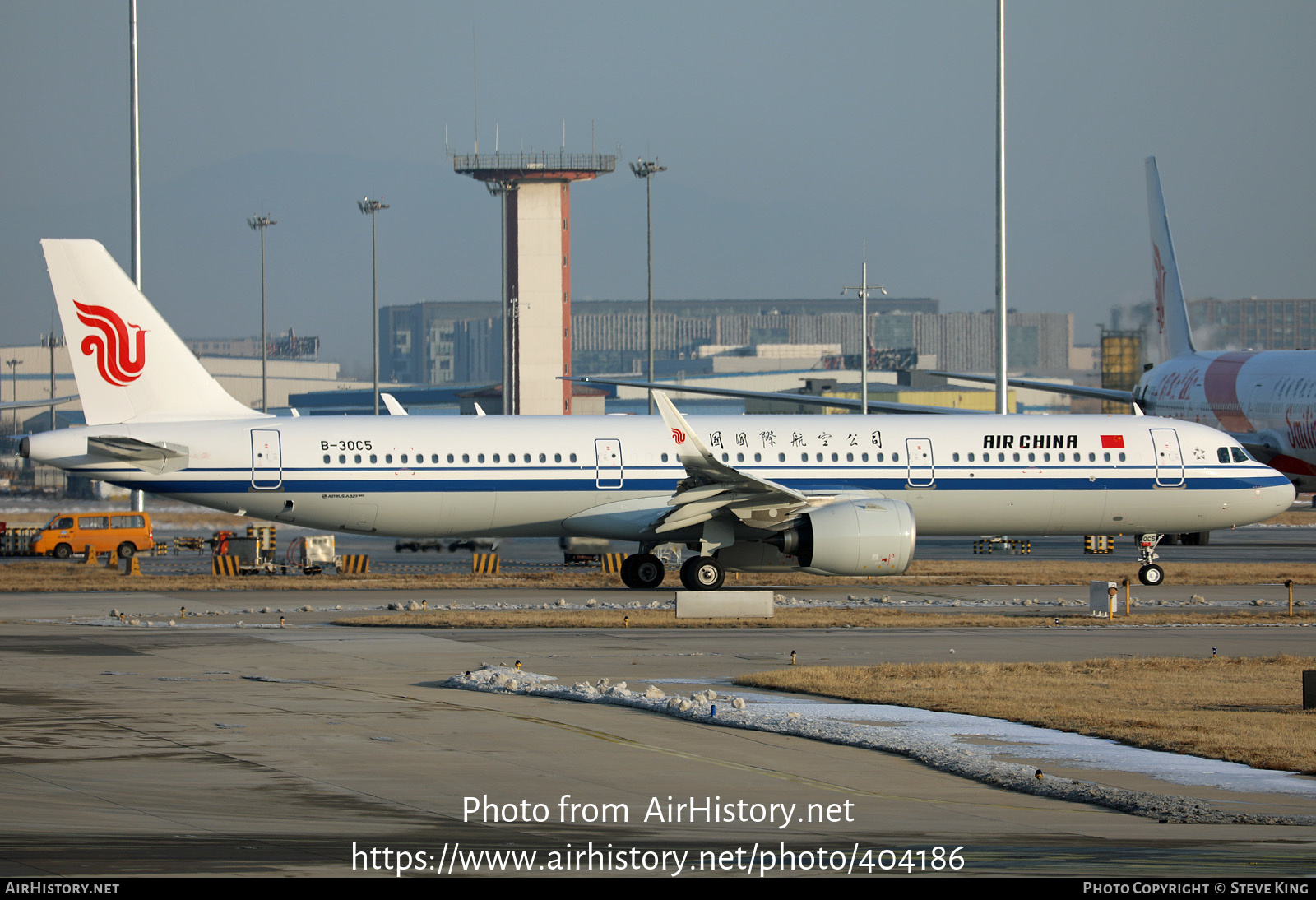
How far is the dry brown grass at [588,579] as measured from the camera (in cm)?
3419

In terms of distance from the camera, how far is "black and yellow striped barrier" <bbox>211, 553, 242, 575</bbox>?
38.6 metres

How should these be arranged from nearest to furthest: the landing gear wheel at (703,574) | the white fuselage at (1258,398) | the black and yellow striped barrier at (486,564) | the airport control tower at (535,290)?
the landing gear wheel at (703,574)
the black and yellow striped barrier at (486,564)
the white fuselage at (1258,398)
the airport control tower at (535,290)

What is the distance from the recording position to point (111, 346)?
31.6 meters

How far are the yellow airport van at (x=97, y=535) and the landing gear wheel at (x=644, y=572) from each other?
21171 mm

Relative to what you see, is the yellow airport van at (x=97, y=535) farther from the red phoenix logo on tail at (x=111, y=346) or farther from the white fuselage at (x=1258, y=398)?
the white fuselage at (x=1258, y=398)

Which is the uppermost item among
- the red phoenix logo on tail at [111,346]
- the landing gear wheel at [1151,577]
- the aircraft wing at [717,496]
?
the red phoenix logo on tail at [111,346]

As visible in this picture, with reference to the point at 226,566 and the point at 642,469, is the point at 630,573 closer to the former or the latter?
the point at 642,469

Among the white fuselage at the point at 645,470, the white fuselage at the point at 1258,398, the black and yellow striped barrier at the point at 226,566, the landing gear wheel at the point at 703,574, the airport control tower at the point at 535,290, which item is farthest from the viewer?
the airport control tower at the point at 535,290

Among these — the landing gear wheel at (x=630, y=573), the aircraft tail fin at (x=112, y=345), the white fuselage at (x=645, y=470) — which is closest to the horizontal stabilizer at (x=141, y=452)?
the white fuselage at (x=645, y=470)

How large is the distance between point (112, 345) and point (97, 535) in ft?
57.9

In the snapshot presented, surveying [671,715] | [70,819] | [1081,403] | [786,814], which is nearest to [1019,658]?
[671,715]

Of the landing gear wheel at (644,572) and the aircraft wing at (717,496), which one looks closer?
the aircraft wing at (717,496)
